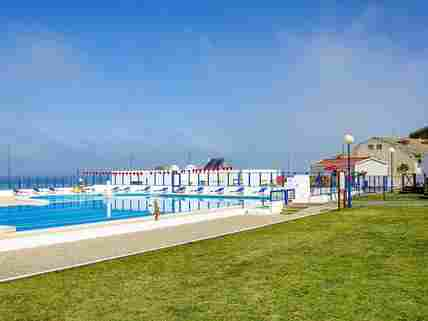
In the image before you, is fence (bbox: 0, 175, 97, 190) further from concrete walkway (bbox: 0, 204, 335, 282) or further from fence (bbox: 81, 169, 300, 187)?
concrete walkway (bbox: 0, 204, 335, 282)

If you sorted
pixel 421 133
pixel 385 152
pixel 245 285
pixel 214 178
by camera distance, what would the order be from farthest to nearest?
1. pixel 421 133
2. pixel 385 152
3. pixel 214 178
4. pixel 245 285

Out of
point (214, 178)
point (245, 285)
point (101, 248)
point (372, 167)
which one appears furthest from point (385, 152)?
point (245, 285)

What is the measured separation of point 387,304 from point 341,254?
10.2ft

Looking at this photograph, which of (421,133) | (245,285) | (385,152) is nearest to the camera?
(245,285)

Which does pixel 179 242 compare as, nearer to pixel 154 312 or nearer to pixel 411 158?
pixel 154 312

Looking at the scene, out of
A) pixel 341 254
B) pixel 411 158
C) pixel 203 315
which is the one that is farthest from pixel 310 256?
pixel 411 158

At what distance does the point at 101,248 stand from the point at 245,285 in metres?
4.32

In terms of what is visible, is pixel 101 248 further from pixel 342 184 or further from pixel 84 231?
pixel 342 184

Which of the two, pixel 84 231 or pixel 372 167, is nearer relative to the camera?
pixel 84 231

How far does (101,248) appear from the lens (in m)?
9.30

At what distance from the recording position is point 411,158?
45.2 metres

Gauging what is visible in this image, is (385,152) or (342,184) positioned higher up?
(385,152)

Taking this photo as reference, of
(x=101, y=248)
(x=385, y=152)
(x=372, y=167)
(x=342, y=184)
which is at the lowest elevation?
(x=101, y=248)

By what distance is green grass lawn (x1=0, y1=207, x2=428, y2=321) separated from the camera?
15.8 ft
